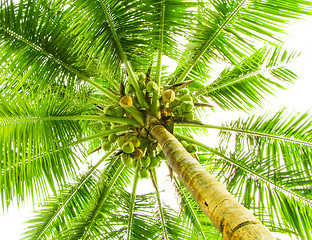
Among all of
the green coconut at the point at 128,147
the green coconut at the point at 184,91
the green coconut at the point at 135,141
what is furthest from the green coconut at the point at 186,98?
the green coconut at the point at 128,147

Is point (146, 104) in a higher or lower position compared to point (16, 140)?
higher

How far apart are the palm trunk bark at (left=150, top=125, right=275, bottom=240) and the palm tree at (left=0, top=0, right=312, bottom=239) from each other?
29 mm

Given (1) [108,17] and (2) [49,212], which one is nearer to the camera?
(1) [108,17]

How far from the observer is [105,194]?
3689 mm

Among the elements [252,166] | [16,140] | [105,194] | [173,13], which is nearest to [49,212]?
[105,194]

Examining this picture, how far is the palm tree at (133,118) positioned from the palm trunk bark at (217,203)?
0.09ft

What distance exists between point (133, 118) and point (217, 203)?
6.26 ft

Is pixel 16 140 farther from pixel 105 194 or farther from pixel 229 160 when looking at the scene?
pixel 229 160

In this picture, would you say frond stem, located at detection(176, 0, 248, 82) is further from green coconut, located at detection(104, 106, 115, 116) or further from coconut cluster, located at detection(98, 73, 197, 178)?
green coconut, located at detection(104, 106, 115, 116)

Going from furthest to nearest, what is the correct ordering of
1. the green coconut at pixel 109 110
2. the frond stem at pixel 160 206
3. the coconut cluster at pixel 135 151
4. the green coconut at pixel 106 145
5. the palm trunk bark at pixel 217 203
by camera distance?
the frond stem at pixel 160 206 < the green coconut at pixel 106 145 < the green coconut at pixel 109 110 < the coconut cluster at pixel 135 151 < the palm trunk bark at pixel 217 203

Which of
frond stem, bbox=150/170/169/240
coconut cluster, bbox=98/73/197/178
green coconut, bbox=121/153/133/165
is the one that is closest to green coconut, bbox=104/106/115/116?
coconut cluster, bbox=98/73/197/178

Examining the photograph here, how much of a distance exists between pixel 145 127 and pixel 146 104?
0.32 meters

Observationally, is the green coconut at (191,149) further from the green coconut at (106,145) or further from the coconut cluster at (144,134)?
the green coconut at (106,145)

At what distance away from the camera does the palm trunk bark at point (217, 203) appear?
1.11 m
